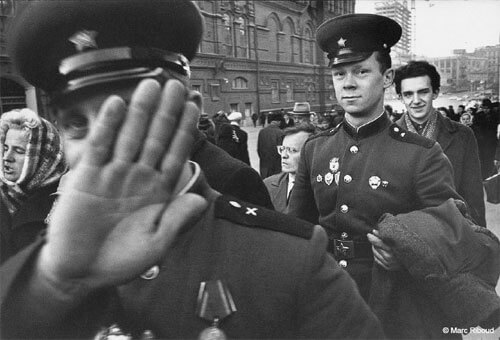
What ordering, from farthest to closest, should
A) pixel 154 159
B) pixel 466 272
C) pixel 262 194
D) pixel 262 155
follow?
pixel 262 155 → pixel 262 194 → pixel 466 272 → pixel 154 159

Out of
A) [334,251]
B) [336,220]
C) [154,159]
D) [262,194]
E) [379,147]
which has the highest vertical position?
[154,159]

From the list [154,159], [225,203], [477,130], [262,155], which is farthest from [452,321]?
[262,155]

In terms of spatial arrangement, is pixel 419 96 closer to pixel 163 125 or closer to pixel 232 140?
pixel 163 125

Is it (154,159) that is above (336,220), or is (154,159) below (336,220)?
above

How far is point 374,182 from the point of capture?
1382 millimetres

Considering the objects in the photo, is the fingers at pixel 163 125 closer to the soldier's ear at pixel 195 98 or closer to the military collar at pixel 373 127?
the soldier's ear at pixel 195 98

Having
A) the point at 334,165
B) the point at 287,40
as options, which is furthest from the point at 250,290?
the point at 287,40

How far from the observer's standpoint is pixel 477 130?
9.96 feet

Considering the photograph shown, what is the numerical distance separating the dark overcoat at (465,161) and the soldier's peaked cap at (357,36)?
85cm

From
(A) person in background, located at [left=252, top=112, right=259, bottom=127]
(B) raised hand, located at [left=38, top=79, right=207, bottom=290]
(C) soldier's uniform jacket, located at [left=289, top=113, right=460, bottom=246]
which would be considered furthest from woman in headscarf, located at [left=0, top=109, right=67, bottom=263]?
(A) person in background, located at [left=252, top=112, right=259, bottom=127]

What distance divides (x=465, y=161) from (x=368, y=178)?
90 cm

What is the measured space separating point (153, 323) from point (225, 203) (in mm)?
232

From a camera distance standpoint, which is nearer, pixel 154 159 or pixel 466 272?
pixel 154 159

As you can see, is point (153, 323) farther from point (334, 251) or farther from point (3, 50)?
point (334, 251)
